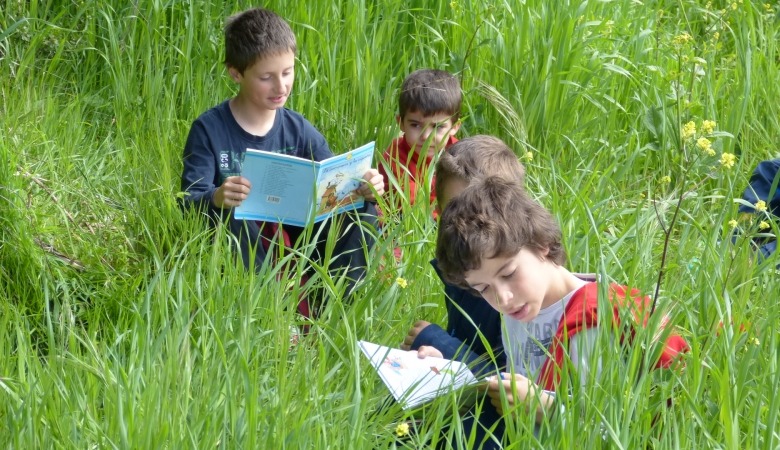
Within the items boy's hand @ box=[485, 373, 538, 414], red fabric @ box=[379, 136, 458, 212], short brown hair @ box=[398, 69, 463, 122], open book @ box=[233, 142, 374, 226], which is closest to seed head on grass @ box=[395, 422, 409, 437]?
boy's hand @ box=[485, 373, 538, 414]

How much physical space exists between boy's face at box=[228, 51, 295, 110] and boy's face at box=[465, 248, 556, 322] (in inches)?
58.0

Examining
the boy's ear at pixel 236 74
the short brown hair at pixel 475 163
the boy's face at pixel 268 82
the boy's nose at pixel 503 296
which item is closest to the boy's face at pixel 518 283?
the boy's nose at pixel 503 296

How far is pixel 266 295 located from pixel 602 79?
2.09 metres

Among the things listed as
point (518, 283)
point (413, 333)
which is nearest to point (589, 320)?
point (518, 283)

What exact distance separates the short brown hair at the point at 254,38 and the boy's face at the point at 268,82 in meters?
0.02

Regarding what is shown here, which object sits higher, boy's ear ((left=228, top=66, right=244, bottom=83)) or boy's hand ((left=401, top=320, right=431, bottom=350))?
boy's ear ((left=228, top=66, right=244, bottom=83))

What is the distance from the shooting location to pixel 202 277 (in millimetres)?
3111

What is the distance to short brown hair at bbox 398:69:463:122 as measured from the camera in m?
4.09

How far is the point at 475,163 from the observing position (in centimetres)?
316

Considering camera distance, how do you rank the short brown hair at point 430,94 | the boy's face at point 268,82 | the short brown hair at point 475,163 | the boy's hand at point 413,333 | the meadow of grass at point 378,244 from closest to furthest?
the meadow of grass at point 378,244
the boy's hand at point 413,333
the short brown hair at point 475,163
the boy's face at point 268,82
the short brown hair at point 430,94

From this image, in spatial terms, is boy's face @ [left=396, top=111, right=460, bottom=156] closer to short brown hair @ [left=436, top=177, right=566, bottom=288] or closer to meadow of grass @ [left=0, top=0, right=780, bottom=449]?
meadow of grass @ [left=0, top=0, right=780, bottom=449]

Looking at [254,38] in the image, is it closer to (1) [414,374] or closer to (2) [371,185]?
(2) [371,185]

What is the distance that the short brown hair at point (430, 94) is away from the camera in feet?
13.4

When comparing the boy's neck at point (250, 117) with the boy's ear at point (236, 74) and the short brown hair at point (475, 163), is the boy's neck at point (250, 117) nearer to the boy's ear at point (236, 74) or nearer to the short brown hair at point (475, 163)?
the boy's ear at point (236, 74)
